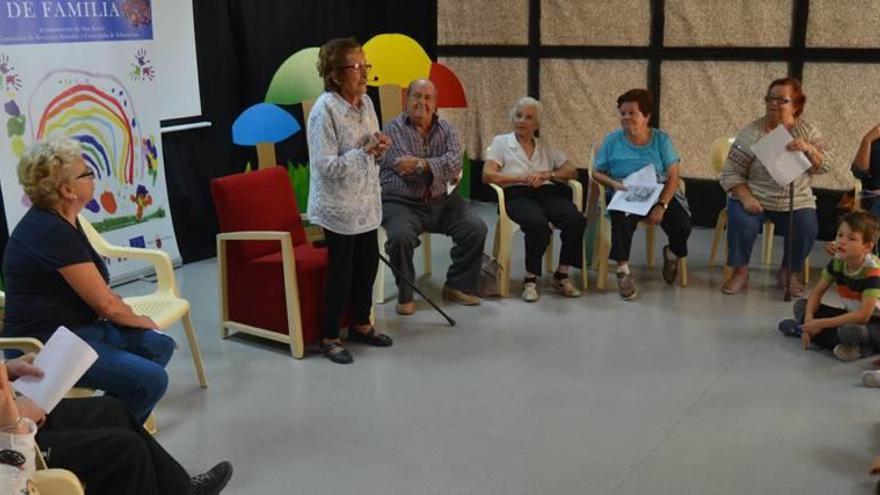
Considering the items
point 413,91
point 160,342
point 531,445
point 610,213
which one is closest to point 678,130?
point 610,213

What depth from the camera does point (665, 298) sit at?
4648 mm

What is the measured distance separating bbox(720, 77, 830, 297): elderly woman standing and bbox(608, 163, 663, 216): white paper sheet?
0.40 m

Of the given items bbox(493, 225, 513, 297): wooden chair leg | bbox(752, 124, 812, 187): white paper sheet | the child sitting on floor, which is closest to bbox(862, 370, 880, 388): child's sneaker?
the child sitting on floor

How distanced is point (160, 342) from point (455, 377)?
1176mm

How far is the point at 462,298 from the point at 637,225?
1.00 m

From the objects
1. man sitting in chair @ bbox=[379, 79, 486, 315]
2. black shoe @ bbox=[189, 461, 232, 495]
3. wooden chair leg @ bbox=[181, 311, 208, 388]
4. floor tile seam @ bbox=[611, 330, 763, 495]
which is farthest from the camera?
man sitting in chair @ bbox=[379, 79, 486, 315]

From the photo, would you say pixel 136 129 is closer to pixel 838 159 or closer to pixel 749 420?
pixel 749 420

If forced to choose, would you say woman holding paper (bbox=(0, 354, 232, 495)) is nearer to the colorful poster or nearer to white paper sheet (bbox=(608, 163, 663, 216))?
the colorful poster

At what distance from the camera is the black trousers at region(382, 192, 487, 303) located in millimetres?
4379

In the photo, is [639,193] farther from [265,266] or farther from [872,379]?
[265,266]

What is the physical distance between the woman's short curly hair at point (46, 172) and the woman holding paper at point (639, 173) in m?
2.83

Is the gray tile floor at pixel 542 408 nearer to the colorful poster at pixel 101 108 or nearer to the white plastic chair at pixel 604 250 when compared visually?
the white plastic chair at pixel 604 250

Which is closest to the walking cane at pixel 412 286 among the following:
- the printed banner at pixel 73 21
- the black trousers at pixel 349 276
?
the black trousers at pixel 349 276

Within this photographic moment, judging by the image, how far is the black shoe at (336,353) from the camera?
3.84 metres
